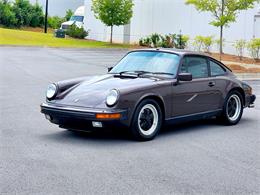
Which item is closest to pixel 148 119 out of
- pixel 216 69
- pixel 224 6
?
pixel 216 69

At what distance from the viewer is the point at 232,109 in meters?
9.48

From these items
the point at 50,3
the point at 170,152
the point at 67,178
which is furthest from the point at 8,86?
the point at 50,3

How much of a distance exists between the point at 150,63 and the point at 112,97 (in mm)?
1379

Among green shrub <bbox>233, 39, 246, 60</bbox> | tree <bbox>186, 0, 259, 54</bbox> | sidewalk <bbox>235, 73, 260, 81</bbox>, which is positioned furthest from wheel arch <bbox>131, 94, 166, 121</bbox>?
green shrub <bbox>233, 39, 246, 60</bbox>

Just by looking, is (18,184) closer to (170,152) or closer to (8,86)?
(170,152)

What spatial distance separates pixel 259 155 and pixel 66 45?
28.9 metres

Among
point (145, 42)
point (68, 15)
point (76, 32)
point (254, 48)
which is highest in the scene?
point (68, 15)

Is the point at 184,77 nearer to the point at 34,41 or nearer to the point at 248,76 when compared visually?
the point at 248,76

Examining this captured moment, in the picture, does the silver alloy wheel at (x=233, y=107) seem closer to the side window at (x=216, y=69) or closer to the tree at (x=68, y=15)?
the side window at (x=216, y=69)

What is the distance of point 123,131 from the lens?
26.8 feet

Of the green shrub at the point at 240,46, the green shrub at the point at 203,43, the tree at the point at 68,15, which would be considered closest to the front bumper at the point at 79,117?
the green shrub at the point at 240,46

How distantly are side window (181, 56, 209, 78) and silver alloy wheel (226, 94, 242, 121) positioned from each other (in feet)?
2.55

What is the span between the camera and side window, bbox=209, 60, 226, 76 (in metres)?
9.20

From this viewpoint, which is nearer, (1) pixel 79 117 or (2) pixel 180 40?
(1) pixel 79 117
